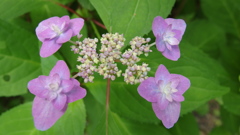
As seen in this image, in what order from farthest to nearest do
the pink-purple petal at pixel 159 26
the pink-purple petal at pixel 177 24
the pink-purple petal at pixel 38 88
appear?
the pink-purple petal at pixel 177 24 < the pink-purple petal at pixel 159 26 < the pink-purple petal at pixel 38 88

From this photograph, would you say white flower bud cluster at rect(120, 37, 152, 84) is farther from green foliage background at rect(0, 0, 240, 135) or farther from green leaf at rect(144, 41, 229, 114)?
green leaf at rect(144, 41, 229, 114)

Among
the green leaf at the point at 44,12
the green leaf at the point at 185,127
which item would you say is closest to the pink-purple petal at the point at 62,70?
the green leaf at the point at 44,12

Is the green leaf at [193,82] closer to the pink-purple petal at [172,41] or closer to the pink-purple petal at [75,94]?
the pink-purple petal at [172,41]

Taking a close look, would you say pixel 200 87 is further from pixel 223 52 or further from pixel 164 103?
pixel 223 52

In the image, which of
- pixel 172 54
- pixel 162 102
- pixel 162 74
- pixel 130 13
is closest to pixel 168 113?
pixel 162 102

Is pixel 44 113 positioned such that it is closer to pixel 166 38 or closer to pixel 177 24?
pixel 166 38

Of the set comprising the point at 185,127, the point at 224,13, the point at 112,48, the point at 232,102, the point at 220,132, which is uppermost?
the point at 112,48
